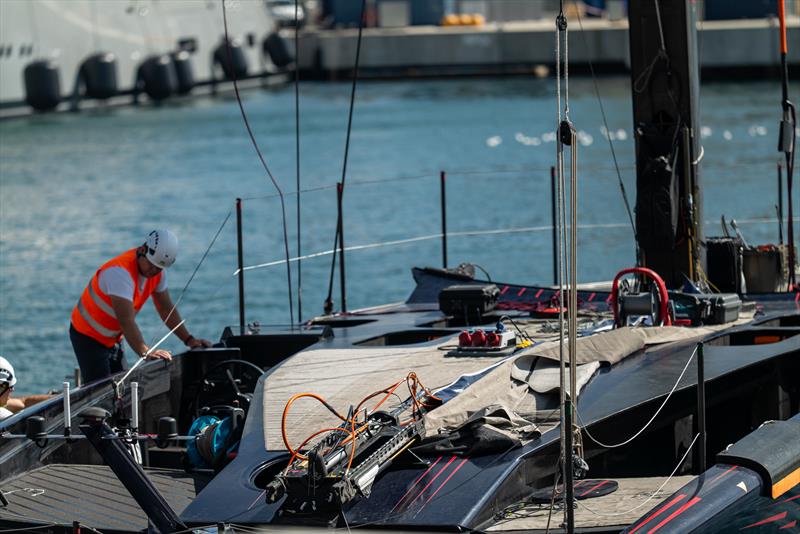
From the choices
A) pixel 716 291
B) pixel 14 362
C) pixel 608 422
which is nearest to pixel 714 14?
pixel 14 362

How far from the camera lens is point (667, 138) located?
11.3 metres

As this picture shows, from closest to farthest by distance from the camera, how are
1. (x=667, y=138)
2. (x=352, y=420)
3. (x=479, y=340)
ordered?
(x=352, y=420), (x=479, y=340), (x=667, y=138)

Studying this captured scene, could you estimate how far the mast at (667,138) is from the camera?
11.2 m

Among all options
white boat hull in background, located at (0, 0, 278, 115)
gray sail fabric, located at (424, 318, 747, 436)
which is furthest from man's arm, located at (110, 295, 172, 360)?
white boat hull in background, located at (0, 0, 278, 115)

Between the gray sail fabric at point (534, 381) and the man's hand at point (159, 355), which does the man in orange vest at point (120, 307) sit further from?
the gray sail fabric at point (534, 381)

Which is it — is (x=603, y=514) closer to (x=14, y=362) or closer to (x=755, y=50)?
(x=14, y=362)

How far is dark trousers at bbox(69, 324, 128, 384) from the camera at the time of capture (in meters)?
9.76

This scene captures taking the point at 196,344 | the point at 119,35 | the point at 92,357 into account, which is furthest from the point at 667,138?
the point at 119,35

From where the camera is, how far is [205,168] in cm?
4050

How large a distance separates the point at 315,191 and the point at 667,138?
1074 inches

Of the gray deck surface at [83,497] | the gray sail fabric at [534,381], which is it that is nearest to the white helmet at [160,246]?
the gray deck surface at [83,497]

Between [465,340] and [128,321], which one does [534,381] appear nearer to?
[465,340]

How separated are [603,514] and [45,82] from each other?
168ft

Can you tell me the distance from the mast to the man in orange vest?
12.5 feet
